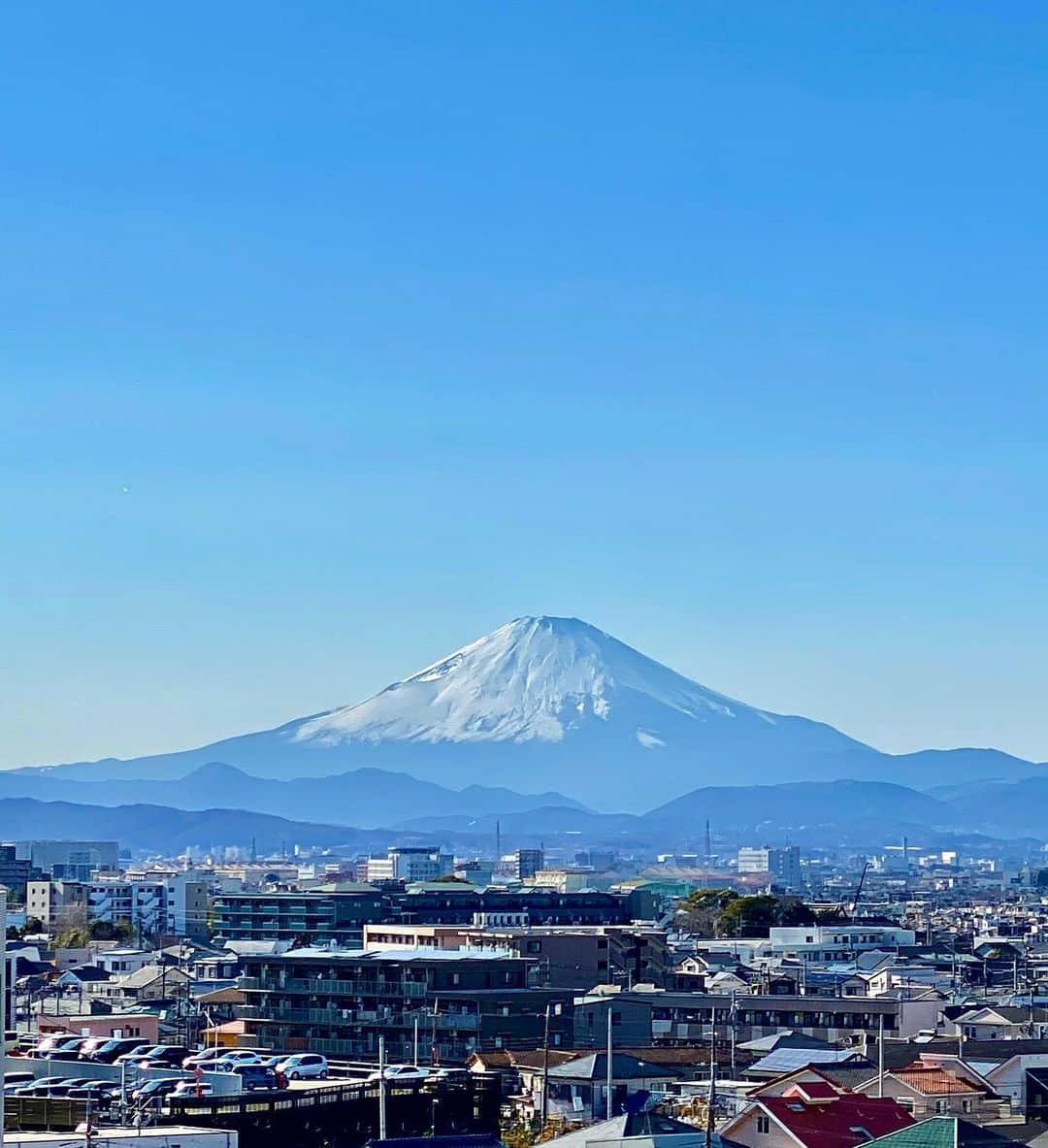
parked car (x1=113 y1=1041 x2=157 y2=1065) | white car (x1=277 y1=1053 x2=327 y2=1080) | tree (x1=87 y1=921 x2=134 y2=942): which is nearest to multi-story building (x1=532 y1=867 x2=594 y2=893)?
tree (x1=87 y1=921 x2=134 y2=942)

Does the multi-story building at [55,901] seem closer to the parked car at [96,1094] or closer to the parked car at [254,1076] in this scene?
the parked car at [254,1076]

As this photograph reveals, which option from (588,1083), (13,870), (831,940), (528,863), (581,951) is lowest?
(588,1083)

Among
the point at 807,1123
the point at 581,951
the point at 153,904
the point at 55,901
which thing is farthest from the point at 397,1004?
the point at 153,904

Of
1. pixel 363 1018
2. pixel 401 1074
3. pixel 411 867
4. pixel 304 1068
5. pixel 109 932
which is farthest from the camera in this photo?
pixel 411 867

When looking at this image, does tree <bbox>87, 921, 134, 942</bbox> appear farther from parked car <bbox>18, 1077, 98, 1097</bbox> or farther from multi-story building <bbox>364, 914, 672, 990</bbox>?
parked car <bbox>18, 1077, 98, 1097</bbox>

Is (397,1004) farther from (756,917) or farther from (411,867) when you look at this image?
(411,867)

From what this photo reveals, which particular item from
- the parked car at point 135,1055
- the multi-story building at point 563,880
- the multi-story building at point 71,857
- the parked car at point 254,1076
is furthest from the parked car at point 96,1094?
the multi-story building at point 71,857

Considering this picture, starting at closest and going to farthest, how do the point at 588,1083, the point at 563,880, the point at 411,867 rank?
1. the point at 588,1083
2. the point at 563,880
3. the point at 411,867
